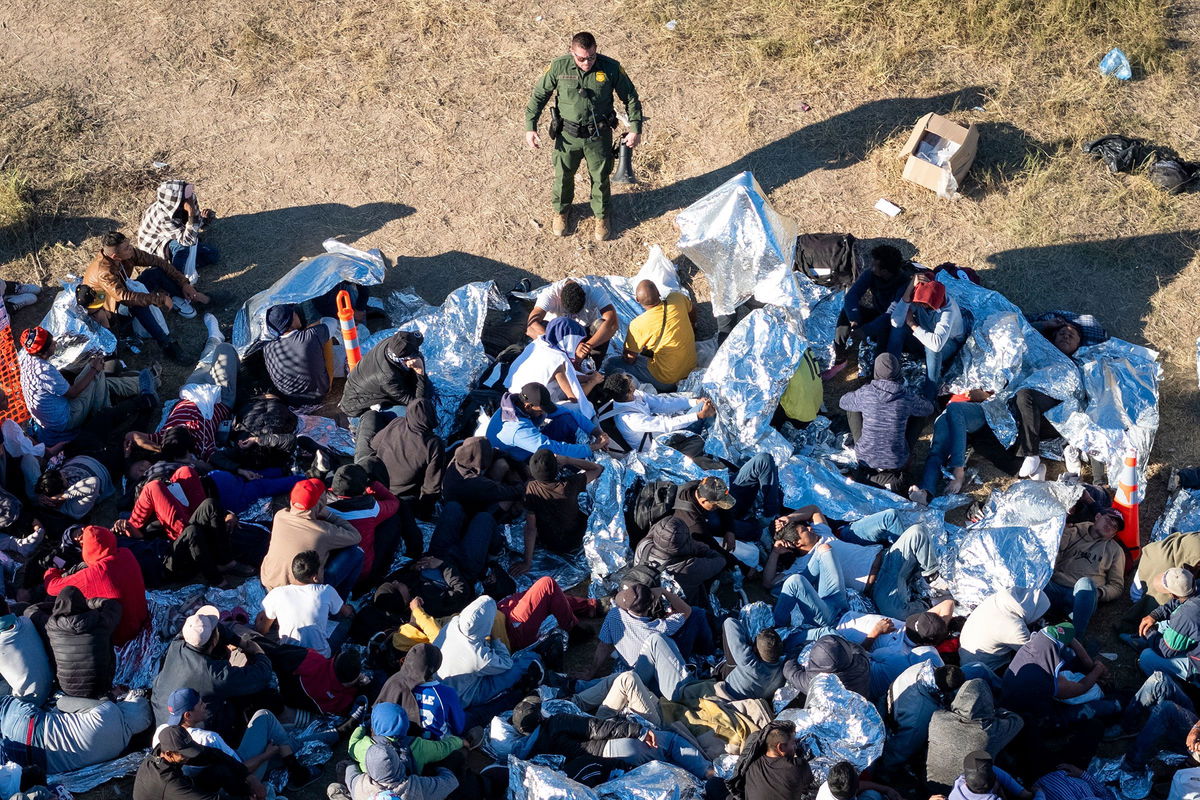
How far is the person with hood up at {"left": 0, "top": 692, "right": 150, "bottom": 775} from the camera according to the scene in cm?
670

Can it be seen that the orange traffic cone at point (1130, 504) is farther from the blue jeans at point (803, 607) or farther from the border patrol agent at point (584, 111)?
the border patrol agent at point (584, 111)

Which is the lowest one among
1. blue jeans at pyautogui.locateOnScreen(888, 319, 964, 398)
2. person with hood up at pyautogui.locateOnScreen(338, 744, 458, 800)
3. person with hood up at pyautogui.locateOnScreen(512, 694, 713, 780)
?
person with hood up at pyautogui.locateOnScreen(512, 694, 713, 780)

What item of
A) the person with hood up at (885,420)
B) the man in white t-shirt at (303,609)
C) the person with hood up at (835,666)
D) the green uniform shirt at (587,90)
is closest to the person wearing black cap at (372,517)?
the man in white t-shirt at (303,609)

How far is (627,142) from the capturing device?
9836mm

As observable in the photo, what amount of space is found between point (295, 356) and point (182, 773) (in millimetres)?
3457

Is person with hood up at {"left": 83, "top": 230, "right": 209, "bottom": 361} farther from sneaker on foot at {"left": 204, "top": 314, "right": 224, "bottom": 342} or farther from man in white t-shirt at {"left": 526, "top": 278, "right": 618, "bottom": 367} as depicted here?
man in white t-shirt at {"left": 526, "top": 278, "right": 618, "bottom": 367}

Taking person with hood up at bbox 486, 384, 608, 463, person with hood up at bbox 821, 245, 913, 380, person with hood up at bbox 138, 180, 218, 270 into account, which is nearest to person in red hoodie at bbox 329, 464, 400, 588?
person with hood up at bbox 486, 384, 608, 463

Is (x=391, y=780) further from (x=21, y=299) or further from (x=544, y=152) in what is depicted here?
(x=544, y=152)

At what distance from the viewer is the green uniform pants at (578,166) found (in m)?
9.90

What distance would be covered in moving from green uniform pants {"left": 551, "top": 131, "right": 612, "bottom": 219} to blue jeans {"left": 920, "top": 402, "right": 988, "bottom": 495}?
316cm

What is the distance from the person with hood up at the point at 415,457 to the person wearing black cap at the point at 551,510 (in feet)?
1.98

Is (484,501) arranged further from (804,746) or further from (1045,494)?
(1045,494)

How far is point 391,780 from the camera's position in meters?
6.21

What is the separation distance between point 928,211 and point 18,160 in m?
7.66
